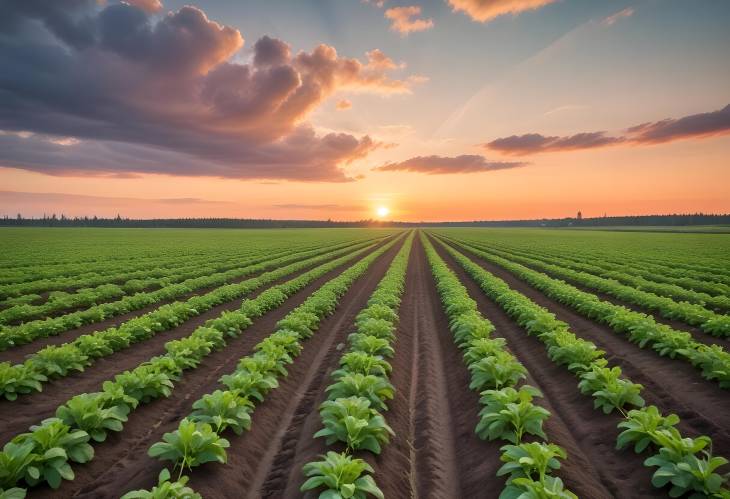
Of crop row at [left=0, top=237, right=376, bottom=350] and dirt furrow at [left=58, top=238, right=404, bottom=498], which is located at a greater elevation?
crop row at [left=0, top=237, right=376, bottom=350]

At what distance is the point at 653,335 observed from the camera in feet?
34.6

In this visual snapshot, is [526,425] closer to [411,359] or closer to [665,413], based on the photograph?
[665,413]

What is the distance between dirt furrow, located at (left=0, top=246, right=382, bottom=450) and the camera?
7148mm

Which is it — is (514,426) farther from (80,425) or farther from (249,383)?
(80,425)

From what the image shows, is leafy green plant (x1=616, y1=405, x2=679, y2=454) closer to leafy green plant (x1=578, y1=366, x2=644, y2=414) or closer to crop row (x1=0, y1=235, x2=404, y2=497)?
leafy green plant (x1=578, y1=366, x2=644, y2=414)

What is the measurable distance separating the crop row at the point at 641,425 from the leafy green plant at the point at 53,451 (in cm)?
761

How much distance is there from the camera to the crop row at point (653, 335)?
8.17m

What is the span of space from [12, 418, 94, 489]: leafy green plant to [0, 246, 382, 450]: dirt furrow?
6.63ft

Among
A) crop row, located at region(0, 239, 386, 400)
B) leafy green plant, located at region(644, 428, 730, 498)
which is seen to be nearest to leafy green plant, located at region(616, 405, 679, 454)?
leafy green plant, located at region(644, 428, 730, 498)

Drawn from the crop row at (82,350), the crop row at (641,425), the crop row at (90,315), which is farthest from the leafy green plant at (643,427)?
the crop row at (90,315)

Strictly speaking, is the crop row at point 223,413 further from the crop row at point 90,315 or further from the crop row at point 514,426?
the crop row at point 90,315

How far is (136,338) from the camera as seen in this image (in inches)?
478

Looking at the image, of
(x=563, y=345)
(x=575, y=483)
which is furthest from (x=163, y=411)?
(x=563, y=345)

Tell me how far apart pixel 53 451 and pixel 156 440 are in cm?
197
